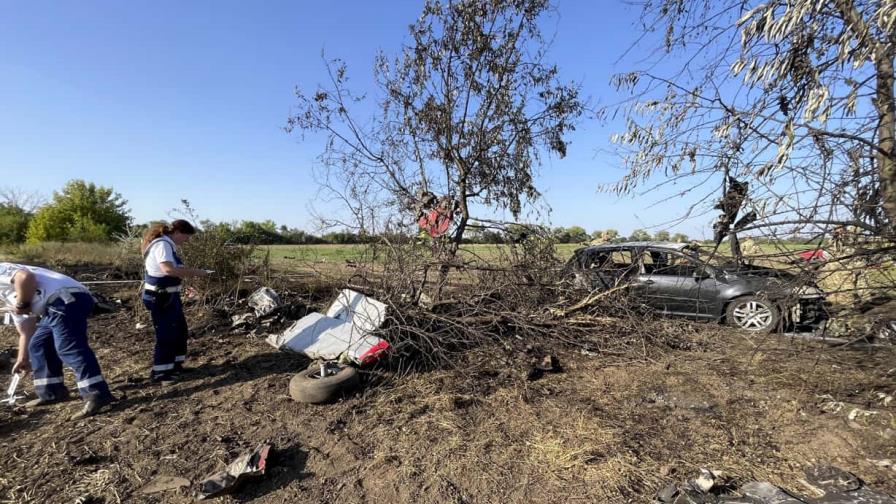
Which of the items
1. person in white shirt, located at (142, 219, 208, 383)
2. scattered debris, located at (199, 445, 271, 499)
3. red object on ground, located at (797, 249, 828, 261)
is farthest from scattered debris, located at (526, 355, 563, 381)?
person in white shirt, located at (142, 219, 208, 383)

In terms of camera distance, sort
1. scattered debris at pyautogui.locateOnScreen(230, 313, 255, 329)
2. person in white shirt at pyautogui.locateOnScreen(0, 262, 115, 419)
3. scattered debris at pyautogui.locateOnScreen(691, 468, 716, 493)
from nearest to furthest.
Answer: scattered debris at pyautogui.locateOnScreen(691, 468, 716, 493), person in white shirt at pyautogui.locateOnScreen(0, 262, 115, 419), scattered debris at pyautogui.locateOnScreen(230, 313, 255, 329)

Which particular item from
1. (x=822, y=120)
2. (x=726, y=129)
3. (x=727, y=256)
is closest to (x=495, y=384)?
(x=727, y=256)

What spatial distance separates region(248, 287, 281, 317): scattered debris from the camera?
6.51 m

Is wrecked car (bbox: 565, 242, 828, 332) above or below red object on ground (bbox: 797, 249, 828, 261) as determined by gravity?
below

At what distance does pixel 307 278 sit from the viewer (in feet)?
26.5

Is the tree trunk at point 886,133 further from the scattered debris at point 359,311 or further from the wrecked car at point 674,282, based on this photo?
the scattered debris at point 359,311

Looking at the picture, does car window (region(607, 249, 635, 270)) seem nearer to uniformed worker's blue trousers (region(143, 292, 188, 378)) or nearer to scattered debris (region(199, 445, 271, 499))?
scattered debris (region(199, 445, 271, 499))

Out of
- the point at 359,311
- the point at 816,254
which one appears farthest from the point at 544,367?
the point at 816,254

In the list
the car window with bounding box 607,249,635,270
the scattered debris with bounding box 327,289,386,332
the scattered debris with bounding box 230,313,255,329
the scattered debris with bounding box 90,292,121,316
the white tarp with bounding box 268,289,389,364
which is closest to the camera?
the white tarp with bounding box 268,289,389,364

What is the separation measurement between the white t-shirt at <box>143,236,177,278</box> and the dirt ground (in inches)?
43.4

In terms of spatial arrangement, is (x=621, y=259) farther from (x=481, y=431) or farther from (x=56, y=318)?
(x=56, y=318)

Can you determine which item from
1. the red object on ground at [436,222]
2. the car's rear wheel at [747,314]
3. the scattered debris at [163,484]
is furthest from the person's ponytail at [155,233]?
the car's rear wheel at [747,314]

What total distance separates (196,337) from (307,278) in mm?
2368

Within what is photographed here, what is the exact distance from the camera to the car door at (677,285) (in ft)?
21.4
